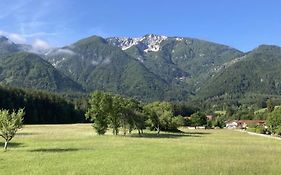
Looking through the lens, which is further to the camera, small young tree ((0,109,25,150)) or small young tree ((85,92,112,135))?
small young tree ((85,92,112,135))

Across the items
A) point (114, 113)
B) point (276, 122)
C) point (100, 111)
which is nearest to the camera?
point (100, 111)

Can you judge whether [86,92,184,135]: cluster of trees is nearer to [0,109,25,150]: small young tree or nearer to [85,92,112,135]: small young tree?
[85,92,112,135]: small young tree

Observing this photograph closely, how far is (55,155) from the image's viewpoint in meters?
52.7

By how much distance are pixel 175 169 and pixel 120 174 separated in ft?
19.6

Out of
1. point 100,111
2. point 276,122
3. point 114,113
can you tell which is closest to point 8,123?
point 100,111

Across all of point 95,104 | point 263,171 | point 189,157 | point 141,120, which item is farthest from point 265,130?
point 263,171

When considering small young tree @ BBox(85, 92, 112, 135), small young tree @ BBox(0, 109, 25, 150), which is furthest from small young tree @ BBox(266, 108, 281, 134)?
small young tree @ BBox(0, 109, 25, 150)

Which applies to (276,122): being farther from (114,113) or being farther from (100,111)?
(100,111)

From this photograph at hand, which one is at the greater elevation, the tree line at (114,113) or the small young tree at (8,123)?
the tree line at (114,113)

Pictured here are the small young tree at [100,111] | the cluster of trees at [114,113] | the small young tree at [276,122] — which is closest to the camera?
the small young tree at [100,111]

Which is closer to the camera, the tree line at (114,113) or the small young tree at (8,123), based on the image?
the small young tree at (8,123)

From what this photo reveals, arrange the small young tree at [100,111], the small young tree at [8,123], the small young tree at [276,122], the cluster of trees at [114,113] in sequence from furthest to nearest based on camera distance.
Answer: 1. the small young tree at [276,122]
2. the cluster of trees at [114,113]
3. the small young tree at [100,111]
4. the small young tree at [8,123]

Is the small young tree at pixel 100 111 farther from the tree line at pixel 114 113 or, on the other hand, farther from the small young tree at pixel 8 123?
the small young tree at pixel 8 123

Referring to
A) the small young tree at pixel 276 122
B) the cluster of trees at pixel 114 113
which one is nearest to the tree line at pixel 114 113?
the cluster of trees at pixel 114 113
